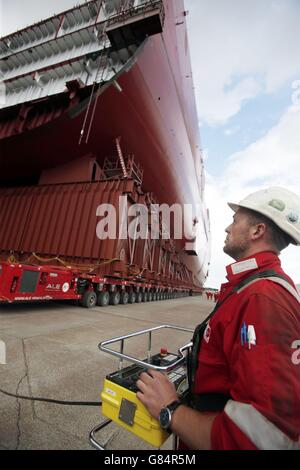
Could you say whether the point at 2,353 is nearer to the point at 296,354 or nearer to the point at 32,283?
the point at 32,283

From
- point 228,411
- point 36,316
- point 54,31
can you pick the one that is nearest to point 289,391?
point 228,411

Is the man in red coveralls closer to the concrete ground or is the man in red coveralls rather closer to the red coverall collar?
the red coverall collar

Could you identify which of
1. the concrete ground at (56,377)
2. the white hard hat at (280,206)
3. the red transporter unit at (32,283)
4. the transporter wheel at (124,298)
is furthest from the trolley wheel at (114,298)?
the white hard hat at (280,206)

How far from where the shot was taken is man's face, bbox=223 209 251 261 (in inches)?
50.0

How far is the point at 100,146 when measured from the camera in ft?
38.7

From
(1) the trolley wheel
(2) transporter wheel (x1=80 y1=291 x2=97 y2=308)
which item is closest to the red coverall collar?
(2) transporter wheel (x1=80 y1=291 x2=97 y2=308)

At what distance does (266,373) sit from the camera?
74 cm

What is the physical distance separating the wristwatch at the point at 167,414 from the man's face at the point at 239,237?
80cm

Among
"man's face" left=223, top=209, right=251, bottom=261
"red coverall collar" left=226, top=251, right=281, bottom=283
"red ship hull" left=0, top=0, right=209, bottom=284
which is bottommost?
"red coverall collar" left=226, top=251, right=281, bottom=283

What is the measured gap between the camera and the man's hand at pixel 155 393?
104cm

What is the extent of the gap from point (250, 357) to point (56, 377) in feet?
8.45

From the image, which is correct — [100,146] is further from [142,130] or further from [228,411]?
[228,411]

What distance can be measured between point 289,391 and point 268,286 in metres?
0.35

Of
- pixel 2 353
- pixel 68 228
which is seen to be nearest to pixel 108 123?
pixel 68 228
